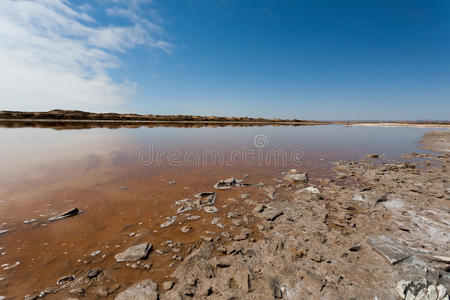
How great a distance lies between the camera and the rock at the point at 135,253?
11.2ft

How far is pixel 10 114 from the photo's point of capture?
61781mm

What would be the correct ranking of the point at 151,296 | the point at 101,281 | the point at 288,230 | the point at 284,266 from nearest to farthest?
the point at 151,296
the point at 101,281
the point at 284,266
the point at 288,230

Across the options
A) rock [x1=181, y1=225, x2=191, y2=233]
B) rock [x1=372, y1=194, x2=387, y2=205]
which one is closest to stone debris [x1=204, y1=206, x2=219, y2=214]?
rock [x1=181, y1=225, x2=191, y2=233]

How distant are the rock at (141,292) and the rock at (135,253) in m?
0.63

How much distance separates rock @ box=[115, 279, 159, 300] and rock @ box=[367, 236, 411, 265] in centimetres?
418

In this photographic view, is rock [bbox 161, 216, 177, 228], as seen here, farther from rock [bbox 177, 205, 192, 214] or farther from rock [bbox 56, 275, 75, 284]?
rock [bbox 56, 275, 75, 284]

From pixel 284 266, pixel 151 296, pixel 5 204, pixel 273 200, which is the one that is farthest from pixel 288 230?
pixel 5 204

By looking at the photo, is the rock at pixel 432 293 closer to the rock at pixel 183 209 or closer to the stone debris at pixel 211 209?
the stone debris at pixel 211 209

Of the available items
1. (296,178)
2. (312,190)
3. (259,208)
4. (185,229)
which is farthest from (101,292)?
(296,178)

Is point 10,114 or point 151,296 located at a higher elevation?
point 10,114

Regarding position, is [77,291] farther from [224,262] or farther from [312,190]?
[312,190]

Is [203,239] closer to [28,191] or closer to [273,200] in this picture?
[273,200]

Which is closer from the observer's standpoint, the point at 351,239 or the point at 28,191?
the point at 351,239

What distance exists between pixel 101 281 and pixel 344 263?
170 inches
